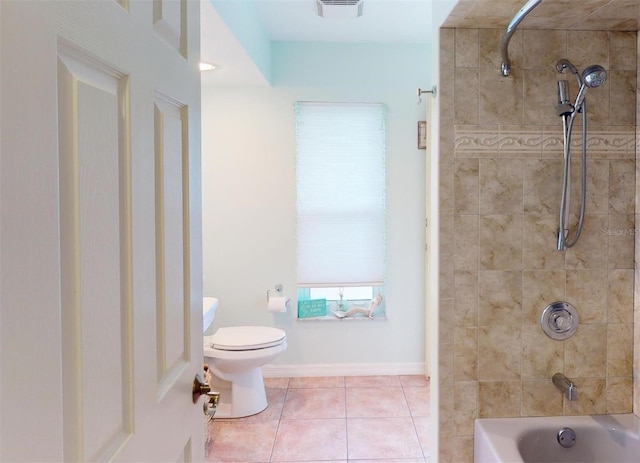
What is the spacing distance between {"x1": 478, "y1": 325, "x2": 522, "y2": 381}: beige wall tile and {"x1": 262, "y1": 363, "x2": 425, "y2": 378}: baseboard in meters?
1.60

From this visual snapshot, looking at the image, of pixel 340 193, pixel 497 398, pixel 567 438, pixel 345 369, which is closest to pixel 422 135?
pixel 340 193

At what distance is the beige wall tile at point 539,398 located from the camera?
1680 mm

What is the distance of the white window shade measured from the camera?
3.10 metres

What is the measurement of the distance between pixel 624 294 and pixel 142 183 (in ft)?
5.92

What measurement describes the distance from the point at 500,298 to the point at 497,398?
1.32ft

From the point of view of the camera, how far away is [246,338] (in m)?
2.64

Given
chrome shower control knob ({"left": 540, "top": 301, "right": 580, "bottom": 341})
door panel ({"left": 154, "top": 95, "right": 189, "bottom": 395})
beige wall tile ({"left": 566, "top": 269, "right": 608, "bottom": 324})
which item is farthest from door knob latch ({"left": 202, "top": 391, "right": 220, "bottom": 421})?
beige wall tile ({"left": 566, "top": 269, "right": 608, "bottom": 324})

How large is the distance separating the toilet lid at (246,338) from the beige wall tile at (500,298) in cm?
139

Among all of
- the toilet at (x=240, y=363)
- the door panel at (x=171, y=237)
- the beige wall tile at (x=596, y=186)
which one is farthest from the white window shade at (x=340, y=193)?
the door panel at (x=171, y=237)

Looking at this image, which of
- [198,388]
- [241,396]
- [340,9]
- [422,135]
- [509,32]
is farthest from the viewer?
[422,135]

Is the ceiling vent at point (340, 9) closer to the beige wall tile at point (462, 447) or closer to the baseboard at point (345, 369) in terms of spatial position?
the beige wall tile at point (462, 447)

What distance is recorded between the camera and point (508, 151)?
1.64 metres

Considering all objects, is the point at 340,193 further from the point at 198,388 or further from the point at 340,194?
the point at 198,388

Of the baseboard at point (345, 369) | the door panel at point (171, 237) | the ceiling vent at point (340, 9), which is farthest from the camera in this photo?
the baseboard at point (345, 369)
